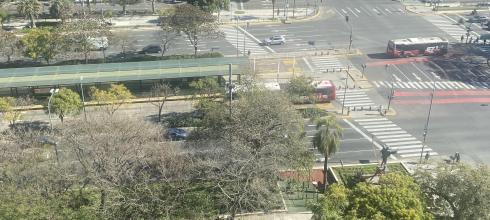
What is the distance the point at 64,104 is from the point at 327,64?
45.5 meters

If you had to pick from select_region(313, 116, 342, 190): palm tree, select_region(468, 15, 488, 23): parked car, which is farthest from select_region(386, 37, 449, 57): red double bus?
select_region(313, 116, 342, 190): palm tree

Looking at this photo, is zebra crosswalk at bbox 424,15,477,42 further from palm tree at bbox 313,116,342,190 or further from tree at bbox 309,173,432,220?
tree at bbox 309,173,432,220

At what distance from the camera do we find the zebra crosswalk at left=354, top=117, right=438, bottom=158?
68500 mm

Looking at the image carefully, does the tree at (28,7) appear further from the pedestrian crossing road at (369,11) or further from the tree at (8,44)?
the pedestrian crossing road at (369,11)

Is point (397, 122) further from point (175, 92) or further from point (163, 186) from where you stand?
point (163, 186)

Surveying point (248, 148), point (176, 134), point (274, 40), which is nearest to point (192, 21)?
point (274, 40)

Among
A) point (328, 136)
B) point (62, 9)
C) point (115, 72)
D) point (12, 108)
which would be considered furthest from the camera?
point (62, 9)

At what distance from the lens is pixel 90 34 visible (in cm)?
8438

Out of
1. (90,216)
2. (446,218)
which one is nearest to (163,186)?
(90,216)

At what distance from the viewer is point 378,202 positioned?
43.2 m

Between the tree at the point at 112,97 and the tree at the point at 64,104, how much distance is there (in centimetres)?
282

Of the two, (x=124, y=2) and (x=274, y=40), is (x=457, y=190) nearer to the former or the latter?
(x=274, y=40)

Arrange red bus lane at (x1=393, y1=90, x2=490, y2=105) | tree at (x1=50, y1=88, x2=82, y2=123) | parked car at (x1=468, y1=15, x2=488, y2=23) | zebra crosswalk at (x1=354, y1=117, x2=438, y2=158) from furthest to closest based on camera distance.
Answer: parked car at (x1=468, y1=15, x2=488, y2=23), red bus lane at (x1=393, y1=90, x2=490, y2=105), tree at (x1=50, y1=88, x2=82, y2=123), zebra crosswalk at (x1=354, y1=117, x2=438, y2=158)

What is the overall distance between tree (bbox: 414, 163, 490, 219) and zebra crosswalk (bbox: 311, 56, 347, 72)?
4381 centimetres
